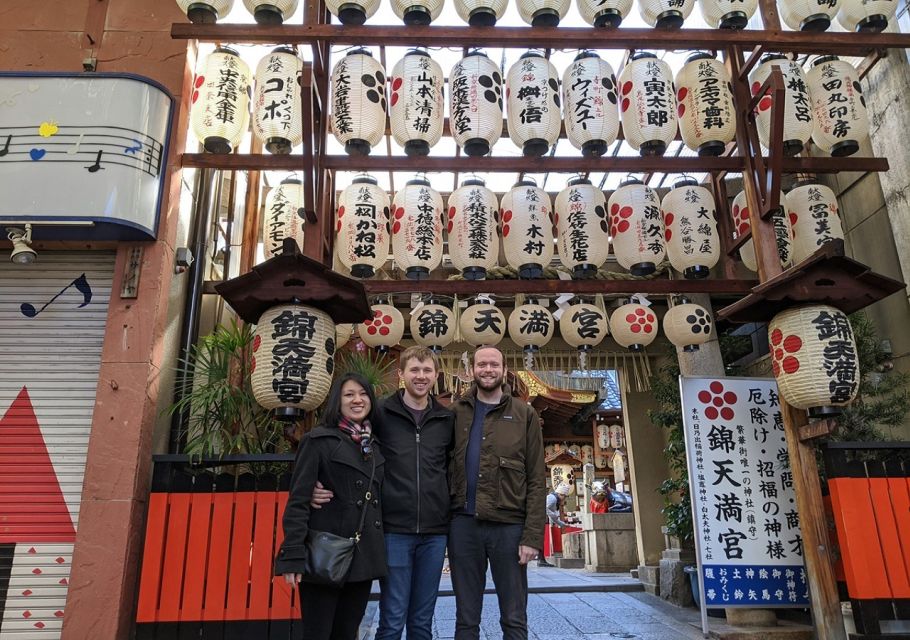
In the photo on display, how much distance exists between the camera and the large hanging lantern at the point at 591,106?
22.2ft

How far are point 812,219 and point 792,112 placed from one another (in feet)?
4.13

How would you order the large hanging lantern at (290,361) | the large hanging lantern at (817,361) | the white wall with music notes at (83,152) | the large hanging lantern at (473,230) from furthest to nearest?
1. the large hanging lantern at (473,230)
2. the white wall with music notes at (83,152)
3. the large hanging lantern at (817,361)
4. the large hanging lantern at (290,361)

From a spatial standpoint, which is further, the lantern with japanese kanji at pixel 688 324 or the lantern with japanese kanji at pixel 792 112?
the lantern with japanese kanji at pixel 688 324

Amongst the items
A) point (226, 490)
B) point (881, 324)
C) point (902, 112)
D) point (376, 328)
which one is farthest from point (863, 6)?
point (226, 490)

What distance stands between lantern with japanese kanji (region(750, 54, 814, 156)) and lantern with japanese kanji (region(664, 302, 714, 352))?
6.77ft

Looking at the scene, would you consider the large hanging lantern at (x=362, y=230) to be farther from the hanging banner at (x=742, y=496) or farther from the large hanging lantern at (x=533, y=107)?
the hanging banner at (x=742, y=496)

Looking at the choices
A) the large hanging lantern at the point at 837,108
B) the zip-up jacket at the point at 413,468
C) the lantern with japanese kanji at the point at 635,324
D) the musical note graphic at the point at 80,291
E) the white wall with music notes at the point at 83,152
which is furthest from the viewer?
the lantern with japanese kanji at the point at 635,324

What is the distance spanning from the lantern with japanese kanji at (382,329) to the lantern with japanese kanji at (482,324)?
882 millimetres

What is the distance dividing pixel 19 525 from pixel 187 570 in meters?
1.83

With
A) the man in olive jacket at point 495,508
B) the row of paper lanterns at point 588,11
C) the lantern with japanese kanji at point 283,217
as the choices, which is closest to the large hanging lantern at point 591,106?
the row of paper lanterns at point 588,11

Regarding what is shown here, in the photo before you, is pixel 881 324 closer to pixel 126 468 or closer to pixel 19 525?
pixel 126 468

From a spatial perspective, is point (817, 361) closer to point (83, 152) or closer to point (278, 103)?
point (278, 103)

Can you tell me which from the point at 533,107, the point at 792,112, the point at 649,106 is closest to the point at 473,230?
the point at 533,107

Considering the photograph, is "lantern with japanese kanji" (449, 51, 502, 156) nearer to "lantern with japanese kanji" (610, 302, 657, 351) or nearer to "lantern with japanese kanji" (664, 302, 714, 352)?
"lantern with japanese kanji" (610, 302, 657, 351)
